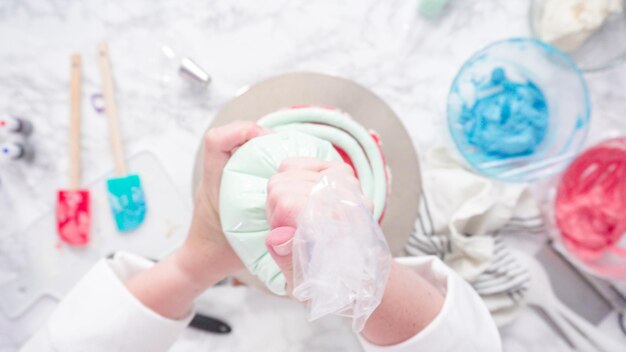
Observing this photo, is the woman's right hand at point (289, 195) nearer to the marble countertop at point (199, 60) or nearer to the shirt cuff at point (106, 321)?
the shirt cuff at point (106, 321)

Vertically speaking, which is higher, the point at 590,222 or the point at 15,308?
the point at 590,222

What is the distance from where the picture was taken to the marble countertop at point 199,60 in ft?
2.16

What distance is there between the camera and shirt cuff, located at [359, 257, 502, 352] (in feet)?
1.32

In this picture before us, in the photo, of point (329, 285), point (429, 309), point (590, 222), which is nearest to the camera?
point (329, 285)

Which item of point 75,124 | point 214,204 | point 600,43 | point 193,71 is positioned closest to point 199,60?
point 193,71

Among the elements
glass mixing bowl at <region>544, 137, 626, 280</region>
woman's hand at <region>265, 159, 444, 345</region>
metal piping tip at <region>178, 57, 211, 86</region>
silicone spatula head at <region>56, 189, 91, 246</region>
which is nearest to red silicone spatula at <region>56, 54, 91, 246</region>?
silicone spatula head at <region>56, 189, 91, 246</region>

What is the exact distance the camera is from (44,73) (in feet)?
2.18

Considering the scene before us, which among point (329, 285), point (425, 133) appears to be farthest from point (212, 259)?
point (425, 133)

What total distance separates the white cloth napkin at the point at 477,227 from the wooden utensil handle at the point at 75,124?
16.6 inches

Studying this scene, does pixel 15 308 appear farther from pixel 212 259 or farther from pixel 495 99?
pixel 495 99

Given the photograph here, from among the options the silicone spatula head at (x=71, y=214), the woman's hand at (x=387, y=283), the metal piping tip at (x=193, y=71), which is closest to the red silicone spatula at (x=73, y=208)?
the silicone spatula head at (x=71, y=214)

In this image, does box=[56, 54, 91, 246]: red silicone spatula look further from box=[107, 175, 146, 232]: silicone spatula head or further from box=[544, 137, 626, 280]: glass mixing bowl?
box=[544, 137, 626, 280]: glass mixing bowl

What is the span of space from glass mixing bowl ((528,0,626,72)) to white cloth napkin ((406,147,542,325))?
19 centimetres

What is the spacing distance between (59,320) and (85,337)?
3 cm
